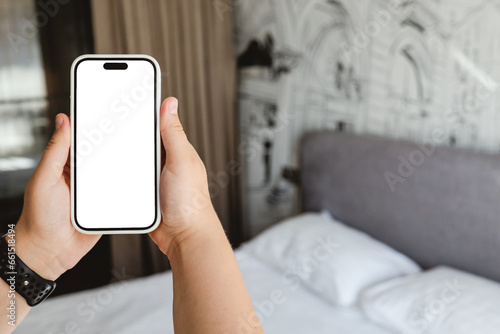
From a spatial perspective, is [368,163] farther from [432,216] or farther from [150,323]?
[150,323]

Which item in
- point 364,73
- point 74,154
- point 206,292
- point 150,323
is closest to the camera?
point 206,292

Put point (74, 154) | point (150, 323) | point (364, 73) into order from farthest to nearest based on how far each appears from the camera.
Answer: point (364, 73) → point (150, 323) → point (74, 154)

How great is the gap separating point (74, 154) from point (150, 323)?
954mm

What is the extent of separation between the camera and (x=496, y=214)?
1477 millimetres

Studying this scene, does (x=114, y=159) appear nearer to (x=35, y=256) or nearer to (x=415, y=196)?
(x=35, y=256)

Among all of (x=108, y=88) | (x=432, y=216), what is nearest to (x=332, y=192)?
(x=432, y=216)

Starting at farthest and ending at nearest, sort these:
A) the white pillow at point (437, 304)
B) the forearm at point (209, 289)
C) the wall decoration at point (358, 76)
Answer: the wall decoration at point (358, 76) < the white pillow at point (437, 304) < the forearm at point (209, 289)

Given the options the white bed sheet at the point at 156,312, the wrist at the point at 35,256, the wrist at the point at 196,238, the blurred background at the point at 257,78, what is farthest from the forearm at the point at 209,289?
the blurred background at the point at 257,78

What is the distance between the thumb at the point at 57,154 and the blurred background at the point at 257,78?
1589mm

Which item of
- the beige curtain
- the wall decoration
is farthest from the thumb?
the beige curtain

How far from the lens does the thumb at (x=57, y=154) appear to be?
0.66 meters

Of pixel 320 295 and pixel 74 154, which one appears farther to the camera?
pixel 320 295

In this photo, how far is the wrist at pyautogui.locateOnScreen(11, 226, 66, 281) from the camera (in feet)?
2.26

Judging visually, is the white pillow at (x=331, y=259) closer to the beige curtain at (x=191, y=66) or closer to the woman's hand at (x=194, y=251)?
the beige curtain at (x=191, y=66)
